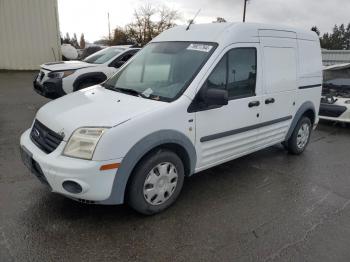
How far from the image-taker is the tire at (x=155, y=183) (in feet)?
10.2

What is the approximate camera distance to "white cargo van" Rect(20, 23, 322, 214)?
2891 mm

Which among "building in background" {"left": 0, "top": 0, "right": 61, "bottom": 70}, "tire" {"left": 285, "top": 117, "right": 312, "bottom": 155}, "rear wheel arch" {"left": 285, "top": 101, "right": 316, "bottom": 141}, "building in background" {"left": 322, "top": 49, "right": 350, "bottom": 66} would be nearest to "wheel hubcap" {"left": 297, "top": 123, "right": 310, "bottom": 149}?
"tire" {"left": 285, "top": 117, "right": 312, "bottom": 155}

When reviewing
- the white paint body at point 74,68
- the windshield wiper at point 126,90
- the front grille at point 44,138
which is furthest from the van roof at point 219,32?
the white paint body at point 74,68

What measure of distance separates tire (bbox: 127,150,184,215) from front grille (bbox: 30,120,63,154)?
0.79m

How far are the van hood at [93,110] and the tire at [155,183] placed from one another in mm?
481

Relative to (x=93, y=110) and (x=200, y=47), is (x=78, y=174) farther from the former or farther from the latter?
(x=200, y=47)

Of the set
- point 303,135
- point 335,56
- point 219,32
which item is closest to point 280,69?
point 219,32

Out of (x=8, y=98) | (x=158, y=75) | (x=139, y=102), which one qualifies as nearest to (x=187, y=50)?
(x=158, y=75)

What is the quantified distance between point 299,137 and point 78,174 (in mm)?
3890

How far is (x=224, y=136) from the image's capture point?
381cm

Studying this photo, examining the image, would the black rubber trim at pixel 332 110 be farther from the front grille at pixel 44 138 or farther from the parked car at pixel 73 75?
the front grille at pixel 44 138

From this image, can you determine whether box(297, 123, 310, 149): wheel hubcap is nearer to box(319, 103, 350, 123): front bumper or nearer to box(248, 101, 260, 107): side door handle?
box(248, 101, 260, 107): side door handle

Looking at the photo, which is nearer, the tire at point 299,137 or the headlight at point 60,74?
the tire at point 299,137

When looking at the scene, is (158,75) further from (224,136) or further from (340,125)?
(340,125)
